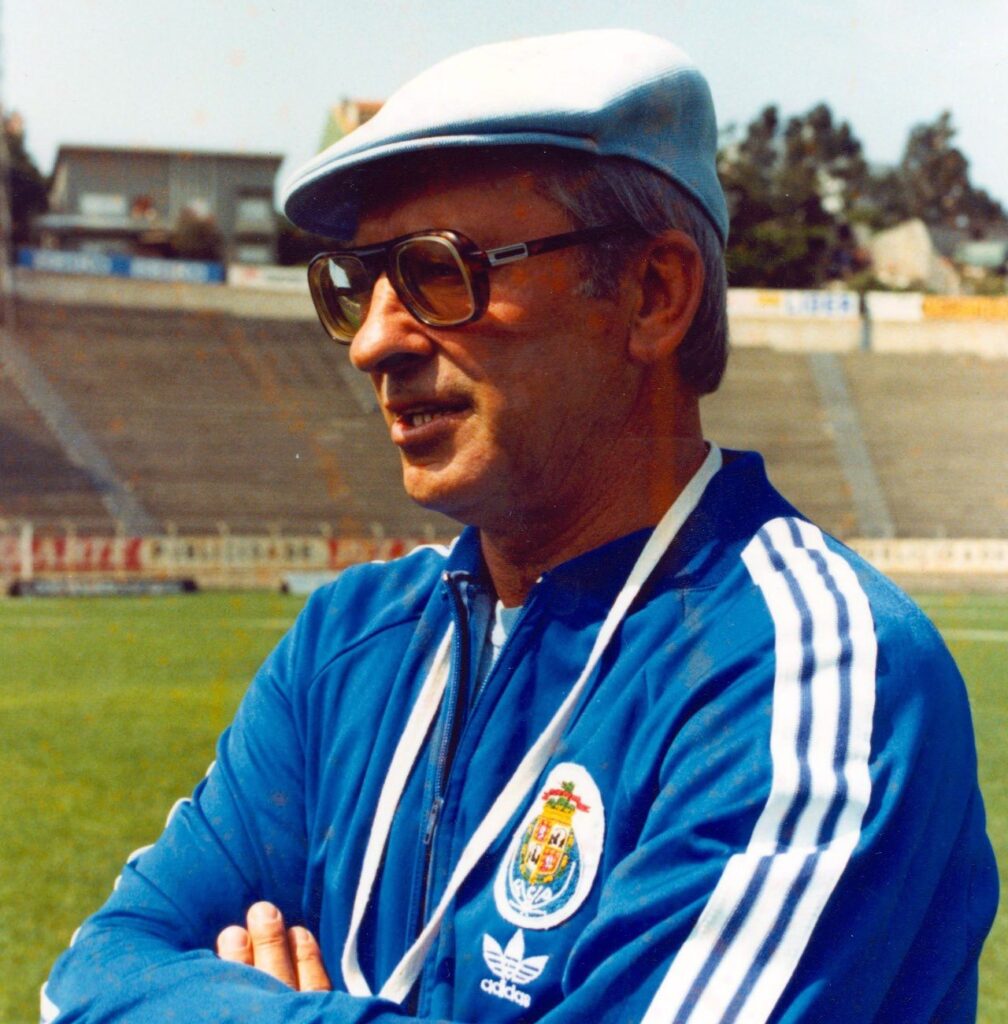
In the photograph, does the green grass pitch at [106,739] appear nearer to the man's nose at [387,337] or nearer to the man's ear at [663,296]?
the man's ear at [663,296]

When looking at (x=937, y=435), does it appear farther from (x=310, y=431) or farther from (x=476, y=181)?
(x=476, y=181)

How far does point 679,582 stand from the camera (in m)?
1.32

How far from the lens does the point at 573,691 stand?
4.27 ft

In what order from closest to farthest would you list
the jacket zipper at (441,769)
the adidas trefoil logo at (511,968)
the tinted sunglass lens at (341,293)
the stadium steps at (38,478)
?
the adidas trefoil logo at (511,968)
the jacket zipper at (441,769)
the tinted sunglass lens at (341,293)
the stadium steps at (38,478)

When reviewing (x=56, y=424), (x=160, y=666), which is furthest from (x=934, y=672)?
(x=56, y=424)

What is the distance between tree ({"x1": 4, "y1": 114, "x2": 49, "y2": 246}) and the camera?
34.9 metres

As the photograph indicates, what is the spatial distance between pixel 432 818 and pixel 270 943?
26cm

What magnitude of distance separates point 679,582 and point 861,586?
17 centimetres

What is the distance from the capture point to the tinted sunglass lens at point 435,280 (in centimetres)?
132

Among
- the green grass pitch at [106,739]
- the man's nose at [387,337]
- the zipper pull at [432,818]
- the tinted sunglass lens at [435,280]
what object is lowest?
the green grass pitch at [106,739]

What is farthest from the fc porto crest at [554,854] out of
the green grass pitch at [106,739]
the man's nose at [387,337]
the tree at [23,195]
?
the tree at [23,195]

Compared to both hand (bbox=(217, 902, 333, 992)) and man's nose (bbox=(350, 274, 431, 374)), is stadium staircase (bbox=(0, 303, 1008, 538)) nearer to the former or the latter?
hand (bbox=(217, 902, 333, 992))

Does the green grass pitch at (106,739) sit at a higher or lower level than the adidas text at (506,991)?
lower

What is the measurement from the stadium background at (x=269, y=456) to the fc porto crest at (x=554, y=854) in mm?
8415
